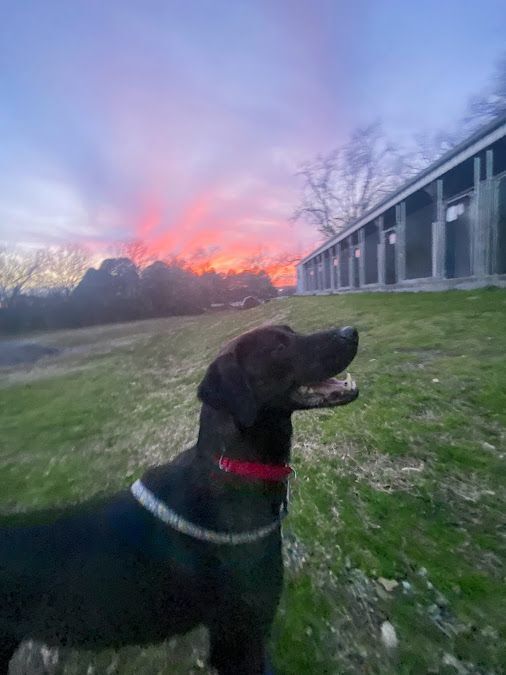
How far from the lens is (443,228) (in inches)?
379

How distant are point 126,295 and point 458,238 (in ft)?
30.6

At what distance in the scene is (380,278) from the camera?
42.7 feet

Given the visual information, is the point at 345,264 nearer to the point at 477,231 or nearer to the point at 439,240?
the point at 439,240

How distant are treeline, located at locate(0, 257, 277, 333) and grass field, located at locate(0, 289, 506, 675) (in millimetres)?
149

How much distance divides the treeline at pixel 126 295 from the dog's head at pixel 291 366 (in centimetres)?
108

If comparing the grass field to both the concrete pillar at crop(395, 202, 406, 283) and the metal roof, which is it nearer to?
the metal roof

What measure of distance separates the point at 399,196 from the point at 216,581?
11.3 metres

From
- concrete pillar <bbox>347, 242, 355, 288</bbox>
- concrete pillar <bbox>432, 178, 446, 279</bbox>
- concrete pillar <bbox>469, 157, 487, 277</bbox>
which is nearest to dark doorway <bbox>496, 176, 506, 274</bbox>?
concrete pillar <bbox>469, 157, 487, 277</bbox>

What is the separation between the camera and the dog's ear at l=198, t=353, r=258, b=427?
167 cm

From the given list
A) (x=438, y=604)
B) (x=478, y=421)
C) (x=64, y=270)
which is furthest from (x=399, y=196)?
(x=438, y=604)

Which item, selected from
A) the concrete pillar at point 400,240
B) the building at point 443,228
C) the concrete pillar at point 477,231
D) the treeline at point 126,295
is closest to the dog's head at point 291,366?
the treeline at point 126,295

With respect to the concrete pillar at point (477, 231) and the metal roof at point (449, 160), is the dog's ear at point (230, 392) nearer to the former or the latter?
the metal roof at point (449, 160)

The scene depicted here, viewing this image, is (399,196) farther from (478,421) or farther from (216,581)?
(216,581)

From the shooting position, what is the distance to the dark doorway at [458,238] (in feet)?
29.3
